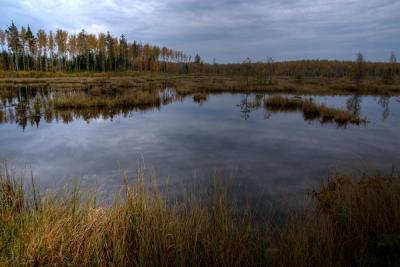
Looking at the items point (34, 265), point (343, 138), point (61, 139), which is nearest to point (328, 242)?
point (34, 265)

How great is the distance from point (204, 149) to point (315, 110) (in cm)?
1262

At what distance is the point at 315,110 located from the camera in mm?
20312

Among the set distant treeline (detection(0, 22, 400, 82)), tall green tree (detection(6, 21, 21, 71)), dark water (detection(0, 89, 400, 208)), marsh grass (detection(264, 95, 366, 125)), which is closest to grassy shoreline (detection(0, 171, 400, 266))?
dark water (detection(0, 89, 400, 208))

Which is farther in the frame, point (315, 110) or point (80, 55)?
point (80, 55)

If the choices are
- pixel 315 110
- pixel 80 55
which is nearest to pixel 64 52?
pixel 80 55

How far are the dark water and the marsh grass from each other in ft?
3.47

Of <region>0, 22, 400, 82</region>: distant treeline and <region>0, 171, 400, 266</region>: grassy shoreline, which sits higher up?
<region>0, 22, 400, 82</region>: distant treeline

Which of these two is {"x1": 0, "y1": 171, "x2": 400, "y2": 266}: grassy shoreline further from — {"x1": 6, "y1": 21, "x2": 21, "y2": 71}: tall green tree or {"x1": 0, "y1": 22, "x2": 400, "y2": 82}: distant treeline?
{"x1": 6, "y1": 21, "x2": 21, "y2": 71}: tall green tree

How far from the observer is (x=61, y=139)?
12523 millimetres

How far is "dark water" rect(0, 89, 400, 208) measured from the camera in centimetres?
796

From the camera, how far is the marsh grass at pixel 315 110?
17153 millimetres

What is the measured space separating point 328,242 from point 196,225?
5.87 feet

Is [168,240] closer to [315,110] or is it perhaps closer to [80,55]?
[315,110]

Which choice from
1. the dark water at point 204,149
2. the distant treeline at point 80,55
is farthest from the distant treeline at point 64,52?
the dark water at point 204,149
